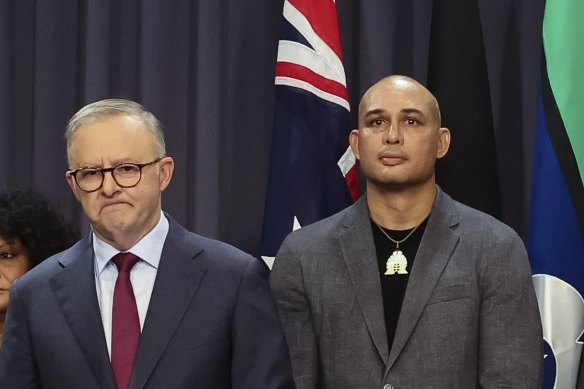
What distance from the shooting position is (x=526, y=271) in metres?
2.28

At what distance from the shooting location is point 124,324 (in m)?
1.93

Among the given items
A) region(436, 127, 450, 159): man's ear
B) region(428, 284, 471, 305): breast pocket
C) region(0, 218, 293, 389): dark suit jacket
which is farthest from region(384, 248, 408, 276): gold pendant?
region(0, 218, 293, 389): dark suit jacket

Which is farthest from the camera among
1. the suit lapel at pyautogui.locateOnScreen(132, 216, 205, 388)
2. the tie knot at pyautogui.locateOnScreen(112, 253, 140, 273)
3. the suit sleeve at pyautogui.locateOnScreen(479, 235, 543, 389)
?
the suit sleeve at pyautogui.locateOnScreen(479, 235, 543, 389)

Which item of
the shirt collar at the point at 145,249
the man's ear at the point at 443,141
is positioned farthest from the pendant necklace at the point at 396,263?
the shirt collar at the point at 145,249

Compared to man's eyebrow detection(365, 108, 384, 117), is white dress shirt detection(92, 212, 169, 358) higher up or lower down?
lower down

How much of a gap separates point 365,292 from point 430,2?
145cm

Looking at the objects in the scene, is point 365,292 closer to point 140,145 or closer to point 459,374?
point 459,374

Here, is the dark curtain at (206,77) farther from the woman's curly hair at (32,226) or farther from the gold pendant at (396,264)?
the gold pendant at (396,264)

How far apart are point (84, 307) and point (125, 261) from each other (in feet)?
0.42

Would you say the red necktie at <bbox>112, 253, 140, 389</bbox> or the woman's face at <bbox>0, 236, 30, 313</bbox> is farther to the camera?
the woman's face at <bbox>0, 236, 30, 313</bbox>

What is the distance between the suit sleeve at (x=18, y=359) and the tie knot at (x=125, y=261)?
0.22m

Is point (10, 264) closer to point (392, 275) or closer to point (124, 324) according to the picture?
point (124, 324)

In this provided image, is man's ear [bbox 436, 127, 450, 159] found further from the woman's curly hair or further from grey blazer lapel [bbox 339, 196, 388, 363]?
the woman's curly hair

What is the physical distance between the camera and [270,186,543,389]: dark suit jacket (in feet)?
7.29
